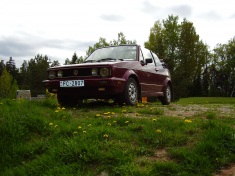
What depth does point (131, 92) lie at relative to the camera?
7.16m

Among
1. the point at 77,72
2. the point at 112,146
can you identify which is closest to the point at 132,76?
the point at 77,72

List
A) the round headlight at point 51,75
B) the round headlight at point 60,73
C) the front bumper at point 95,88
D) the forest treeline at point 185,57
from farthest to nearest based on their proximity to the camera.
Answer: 1. the forest treeline at point 185,57
2. the round headlight at point 51,75
3. the round headlight at point 60,73
4. the front bumper at point 95,88

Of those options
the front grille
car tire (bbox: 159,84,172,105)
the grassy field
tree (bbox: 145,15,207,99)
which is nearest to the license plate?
the front grille

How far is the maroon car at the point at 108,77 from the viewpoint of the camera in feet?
21.4

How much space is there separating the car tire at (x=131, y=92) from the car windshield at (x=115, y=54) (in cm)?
71

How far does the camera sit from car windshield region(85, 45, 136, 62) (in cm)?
769

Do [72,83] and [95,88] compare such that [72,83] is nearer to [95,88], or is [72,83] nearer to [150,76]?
[95,88]

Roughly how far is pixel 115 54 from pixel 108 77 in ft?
4.93

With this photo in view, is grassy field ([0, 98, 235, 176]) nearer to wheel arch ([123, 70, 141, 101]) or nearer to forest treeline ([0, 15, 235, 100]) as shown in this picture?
wheel arch ([123, 70, 141, 101])

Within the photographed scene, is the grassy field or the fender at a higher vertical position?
the fender

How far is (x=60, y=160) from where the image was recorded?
3.58 m

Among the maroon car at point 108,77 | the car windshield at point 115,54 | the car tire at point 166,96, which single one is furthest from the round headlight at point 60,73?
the car tire at point 166,96

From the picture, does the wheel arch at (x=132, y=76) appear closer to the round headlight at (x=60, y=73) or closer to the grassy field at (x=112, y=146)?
the round headlight at (x=60, y=73)

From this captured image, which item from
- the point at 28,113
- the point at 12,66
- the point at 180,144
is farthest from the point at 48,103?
the point at 12,66
